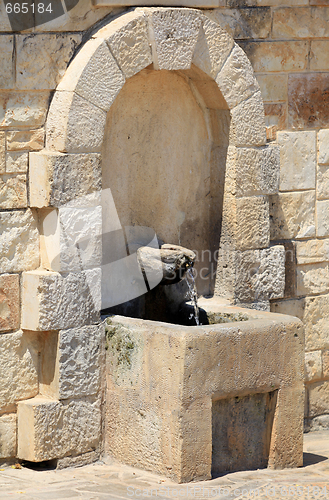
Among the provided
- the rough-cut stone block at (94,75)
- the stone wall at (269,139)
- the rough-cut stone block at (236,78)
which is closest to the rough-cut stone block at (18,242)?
the stone wall at (269,139)

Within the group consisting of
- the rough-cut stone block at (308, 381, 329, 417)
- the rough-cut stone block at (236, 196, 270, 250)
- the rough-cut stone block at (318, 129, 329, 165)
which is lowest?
the rough-cut stone block at (308, 381, 329, 417)

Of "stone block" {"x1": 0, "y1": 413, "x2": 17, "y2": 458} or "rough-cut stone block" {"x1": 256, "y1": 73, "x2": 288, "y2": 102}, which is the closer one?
"stone block" {"x1": 0, "y1": 413, "x2": 17, "y2": 458}

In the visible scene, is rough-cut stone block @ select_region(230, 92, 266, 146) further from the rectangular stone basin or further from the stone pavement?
the stone pavement

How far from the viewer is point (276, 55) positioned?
5.51 meters

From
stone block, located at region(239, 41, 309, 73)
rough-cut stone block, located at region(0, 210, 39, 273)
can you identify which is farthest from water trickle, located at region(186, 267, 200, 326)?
stone block, located at region(239, 41, 309, 73)

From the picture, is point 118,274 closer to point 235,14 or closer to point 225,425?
point 225,425

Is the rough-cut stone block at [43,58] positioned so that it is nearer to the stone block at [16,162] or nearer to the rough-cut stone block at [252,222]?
the stone block at [16,162]

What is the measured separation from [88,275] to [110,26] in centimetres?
142

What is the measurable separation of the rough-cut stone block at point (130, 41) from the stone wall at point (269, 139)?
0.12 metres

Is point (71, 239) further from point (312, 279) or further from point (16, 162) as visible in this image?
point (312, 279)

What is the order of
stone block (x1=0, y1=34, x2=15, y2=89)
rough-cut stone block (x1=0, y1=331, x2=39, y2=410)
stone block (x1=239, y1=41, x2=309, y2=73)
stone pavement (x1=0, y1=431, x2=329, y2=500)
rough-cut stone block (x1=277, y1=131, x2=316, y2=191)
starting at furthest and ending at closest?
1. rough-cut stone block (x1=277, y1=131, x2=316, y2=191)
2. stone block (x1=239, y1=41, x2=309, y2=73)
3. rough-cut stone block (x1=0, y1=331, x2=39, y2=410)
4. stone block (x1=0, y1=34, x2=15, y2=89)
5. stone pavement (x1=0, y1=431, x2=329, y2=500)

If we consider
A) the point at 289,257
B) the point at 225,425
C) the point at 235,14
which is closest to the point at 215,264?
the point at 289,257

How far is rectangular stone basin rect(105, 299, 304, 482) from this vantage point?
4.36m

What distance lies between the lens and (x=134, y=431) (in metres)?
4.64
